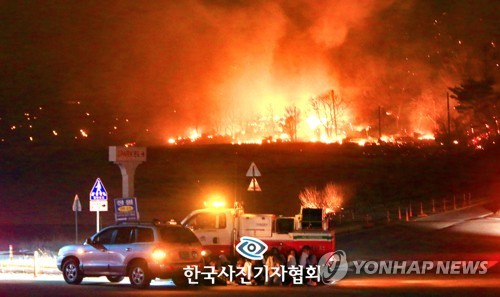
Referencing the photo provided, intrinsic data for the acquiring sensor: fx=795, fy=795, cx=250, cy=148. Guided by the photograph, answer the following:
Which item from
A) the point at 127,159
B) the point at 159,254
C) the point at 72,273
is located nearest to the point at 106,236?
the point at 72,273

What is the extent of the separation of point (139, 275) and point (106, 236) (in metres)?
1.77

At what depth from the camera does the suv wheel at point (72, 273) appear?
20.9m

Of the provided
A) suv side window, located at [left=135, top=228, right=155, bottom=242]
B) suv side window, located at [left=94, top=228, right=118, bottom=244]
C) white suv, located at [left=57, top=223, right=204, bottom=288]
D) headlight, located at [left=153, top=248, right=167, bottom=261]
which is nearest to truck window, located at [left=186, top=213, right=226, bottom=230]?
white suv, located at [left=57, top=223, right=204, bottom=288]

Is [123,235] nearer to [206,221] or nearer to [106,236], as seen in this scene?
[106,236]

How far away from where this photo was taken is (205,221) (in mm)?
22094

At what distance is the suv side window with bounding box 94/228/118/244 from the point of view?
20.8m

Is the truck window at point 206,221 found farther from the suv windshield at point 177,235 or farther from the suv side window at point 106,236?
the suv side window at point 106,236

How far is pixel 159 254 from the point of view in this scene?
64.6 feet

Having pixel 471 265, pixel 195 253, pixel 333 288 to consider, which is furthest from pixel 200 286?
pixel 471 265

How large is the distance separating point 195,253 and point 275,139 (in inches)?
3178

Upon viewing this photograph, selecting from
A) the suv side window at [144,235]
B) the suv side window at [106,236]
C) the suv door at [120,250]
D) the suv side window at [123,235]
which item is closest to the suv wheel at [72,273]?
the suv side window at [106,236]

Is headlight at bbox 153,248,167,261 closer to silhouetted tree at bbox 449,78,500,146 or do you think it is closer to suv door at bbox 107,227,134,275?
suv door at bbox 107,227,134,275

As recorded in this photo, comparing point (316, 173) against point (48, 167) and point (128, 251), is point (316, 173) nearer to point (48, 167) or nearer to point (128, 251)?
point (48, 167)

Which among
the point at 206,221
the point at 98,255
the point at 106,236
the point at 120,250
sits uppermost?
the point at 206,221
